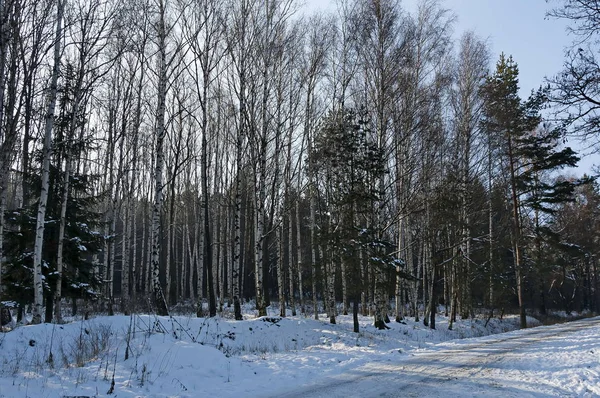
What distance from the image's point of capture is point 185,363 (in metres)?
7.13

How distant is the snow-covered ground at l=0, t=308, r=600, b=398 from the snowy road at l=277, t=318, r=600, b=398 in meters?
0.04

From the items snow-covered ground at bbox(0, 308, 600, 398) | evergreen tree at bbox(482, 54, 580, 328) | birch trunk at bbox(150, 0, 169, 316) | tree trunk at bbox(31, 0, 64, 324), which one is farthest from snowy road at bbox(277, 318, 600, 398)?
evergreen tree at bbox(482, 54, 580, 328)

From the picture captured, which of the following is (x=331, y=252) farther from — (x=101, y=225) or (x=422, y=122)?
(x=101, y=225)

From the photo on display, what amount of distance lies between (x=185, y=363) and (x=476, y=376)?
5.26 m

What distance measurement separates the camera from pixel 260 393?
6051mm

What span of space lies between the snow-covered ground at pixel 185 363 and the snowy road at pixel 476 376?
0.13 ft

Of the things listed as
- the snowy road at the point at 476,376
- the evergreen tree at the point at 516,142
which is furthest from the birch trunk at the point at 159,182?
the evergreen tree at the point at 516,142

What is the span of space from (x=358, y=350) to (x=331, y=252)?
476 centimetres

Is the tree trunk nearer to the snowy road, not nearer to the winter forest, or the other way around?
the winter forest

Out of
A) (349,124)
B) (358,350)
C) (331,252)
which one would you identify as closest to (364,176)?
(349,124)

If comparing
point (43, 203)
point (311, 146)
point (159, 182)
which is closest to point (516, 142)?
point (311, 146)

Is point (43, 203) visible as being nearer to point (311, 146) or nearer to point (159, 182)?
point (159, 182)

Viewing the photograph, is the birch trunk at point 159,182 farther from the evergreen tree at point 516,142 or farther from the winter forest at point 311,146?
the evergreen tree at point 516,142

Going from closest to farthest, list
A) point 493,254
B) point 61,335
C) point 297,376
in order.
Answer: point 297,376
point 61,335
point 493,254
